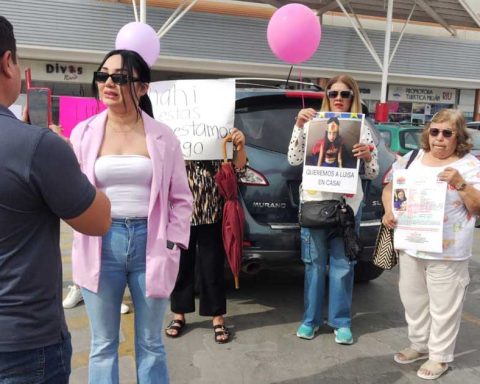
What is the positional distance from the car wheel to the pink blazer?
2.85m

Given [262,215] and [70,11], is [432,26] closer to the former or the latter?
[70,11]

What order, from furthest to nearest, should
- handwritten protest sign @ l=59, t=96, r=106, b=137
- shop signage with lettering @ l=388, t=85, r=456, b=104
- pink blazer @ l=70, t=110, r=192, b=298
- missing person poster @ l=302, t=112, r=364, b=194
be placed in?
shop signage with lettering @ l=388, t=85, r=456, b=104 < handwritten protest sign @ l=59, t=96, r=106, b=137 < missing person poster @ l=302, t=112, r=364, b=194 < pink blazer @ l=70, t=110, r=192, b=298

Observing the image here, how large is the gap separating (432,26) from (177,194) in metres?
21.1

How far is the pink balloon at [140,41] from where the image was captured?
12.5ft

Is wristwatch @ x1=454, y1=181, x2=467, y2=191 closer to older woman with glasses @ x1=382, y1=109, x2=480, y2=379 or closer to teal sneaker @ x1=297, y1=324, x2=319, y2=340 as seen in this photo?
older woman with glasses @ x1=382, y1=109, x2=480, y2=379

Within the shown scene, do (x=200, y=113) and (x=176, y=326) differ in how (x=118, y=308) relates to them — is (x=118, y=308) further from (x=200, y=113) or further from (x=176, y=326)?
(x=200, y=113)

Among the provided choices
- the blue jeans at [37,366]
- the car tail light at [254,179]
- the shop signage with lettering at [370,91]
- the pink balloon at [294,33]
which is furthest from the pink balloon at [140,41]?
the shop signage with lettering at [370,91]

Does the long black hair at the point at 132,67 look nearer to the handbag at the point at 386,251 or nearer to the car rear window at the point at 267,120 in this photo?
the car rear window at the point at 267,120

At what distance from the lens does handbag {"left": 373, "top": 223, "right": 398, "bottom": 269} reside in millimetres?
3310

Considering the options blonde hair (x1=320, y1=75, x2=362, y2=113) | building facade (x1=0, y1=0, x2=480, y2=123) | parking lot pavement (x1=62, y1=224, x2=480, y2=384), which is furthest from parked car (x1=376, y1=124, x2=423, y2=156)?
building facade (x1=0, y1=0, x2=480, y2=123)

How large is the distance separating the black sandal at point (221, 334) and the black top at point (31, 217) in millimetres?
2046

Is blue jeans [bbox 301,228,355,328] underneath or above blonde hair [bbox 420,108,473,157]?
underneath

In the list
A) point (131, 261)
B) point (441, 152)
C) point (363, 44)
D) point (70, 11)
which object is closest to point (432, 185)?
point (441, 152)

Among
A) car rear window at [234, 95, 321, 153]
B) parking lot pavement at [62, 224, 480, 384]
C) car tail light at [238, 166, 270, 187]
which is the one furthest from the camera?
car rear window at [234, 95, 321, 153]
